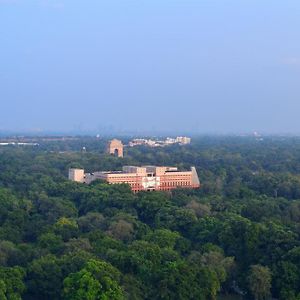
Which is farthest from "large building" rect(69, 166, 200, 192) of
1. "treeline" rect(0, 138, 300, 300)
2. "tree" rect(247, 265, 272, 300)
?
"tree" rect(247, 265, 272, 300)

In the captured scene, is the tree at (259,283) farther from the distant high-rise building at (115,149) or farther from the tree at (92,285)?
the distant high-rise building at (115,149)

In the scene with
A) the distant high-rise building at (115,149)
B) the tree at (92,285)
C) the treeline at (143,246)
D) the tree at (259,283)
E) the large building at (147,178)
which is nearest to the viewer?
the tree at (92,285)

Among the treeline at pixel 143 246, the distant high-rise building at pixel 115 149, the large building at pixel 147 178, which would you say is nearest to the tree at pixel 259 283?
the treeline at pixel 143 246

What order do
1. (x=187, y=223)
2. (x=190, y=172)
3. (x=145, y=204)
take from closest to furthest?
(x=187, y=223) < (x=145, y=204) < (x=190, y=172)

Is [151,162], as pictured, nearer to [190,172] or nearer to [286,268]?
[190,172]

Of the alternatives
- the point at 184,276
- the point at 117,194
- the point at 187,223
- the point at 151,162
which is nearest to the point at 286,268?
the point at 184,276

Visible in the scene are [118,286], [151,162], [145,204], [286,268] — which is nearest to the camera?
[118,286]

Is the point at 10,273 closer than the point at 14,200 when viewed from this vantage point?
Yes
